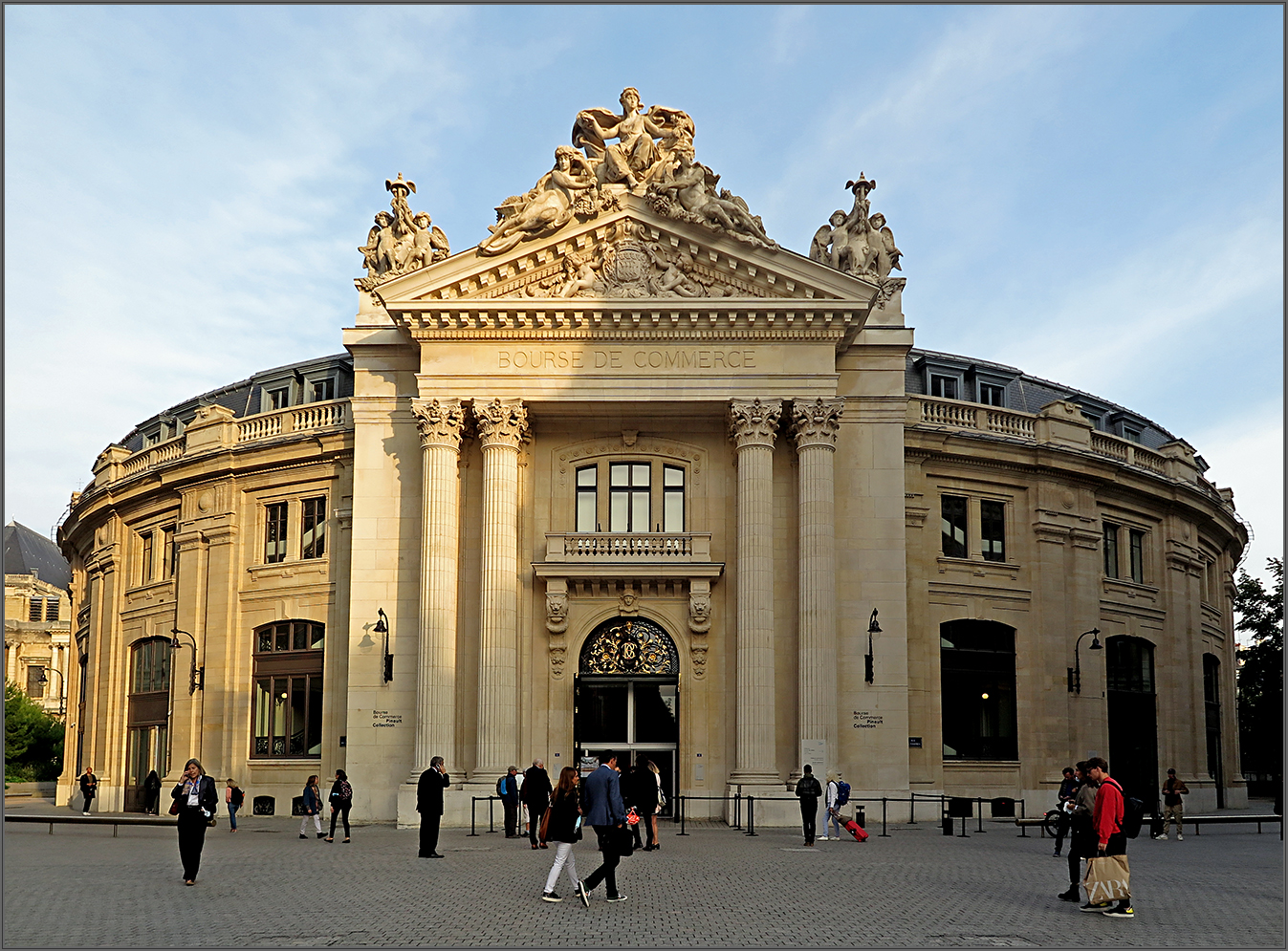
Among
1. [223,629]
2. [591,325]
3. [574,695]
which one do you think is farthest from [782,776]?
[223,629]

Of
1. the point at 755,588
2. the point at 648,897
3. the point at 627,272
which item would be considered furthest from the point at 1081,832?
the point at 627,272

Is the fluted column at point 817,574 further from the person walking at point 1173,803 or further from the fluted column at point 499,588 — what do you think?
the person walking at point 1173,803

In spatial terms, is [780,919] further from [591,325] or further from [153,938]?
[591,325]

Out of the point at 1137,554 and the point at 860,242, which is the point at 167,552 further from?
the point at 1137,554

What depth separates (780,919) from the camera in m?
17.1

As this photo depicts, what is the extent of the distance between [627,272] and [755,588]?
9.74 m

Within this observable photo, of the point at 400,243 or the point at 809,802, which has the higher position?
the point at 400,243

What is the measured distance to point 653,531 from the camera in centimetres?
3969

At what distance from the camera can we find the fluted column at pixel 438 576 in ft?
121

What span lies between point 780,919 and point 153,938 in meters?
7.53

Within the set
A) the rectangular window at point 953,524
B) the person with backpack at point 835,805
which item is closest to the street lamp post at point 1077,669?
the rectangular window at point 953,524

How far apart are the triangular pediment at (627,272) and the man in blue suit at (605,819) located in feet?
69.2

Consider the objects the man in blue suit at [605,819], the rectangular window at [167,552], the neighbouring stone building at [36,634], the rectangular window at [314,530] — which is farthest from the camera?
the neighbouring stone building at [36,634]

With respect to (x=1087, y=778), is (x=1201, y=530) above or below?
above
